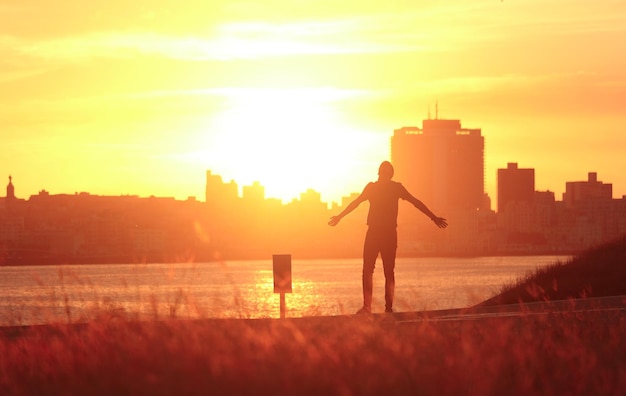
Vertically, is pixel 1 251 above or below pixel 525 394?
above

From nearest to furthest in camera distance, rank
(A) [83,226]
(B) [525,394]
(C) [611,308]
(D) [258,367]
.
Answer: (B) [525,394]
(D) [258,367]
(C) [611,308]
(A) [83,226]

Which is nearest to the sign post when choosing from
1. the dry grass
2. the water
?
the water

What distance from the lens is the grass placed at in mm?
8805

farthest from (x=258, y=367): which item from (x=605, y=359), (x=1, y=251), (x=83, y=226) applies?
(x=83, y=226)

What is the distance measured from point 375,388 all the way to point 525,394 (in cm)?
106

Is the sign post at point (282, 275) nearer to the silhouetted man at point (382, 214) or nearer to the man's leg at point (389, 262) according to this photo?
the silhouetted man at point (382, 214)

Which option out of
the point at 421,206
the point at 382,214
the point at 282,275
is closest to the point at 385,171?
the point at 382,214

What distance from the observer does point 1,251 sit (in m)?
16.1

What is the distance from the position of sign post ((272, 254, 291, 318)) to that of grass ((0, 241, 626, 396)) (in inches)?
208

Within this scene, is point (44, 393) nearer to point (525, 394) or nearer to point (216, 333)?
point (216, 333)

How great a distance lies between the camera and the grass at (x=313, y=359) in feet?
28.9

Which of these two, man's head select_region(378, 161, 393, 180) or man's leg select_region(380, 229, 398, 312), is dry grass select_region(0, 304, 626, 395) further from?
man's head select_region(378, 161, 393, 180)

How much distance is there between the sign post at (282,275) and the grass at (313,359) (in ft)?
17.3

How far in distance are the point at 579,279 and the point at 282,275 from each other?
24.0 feet
